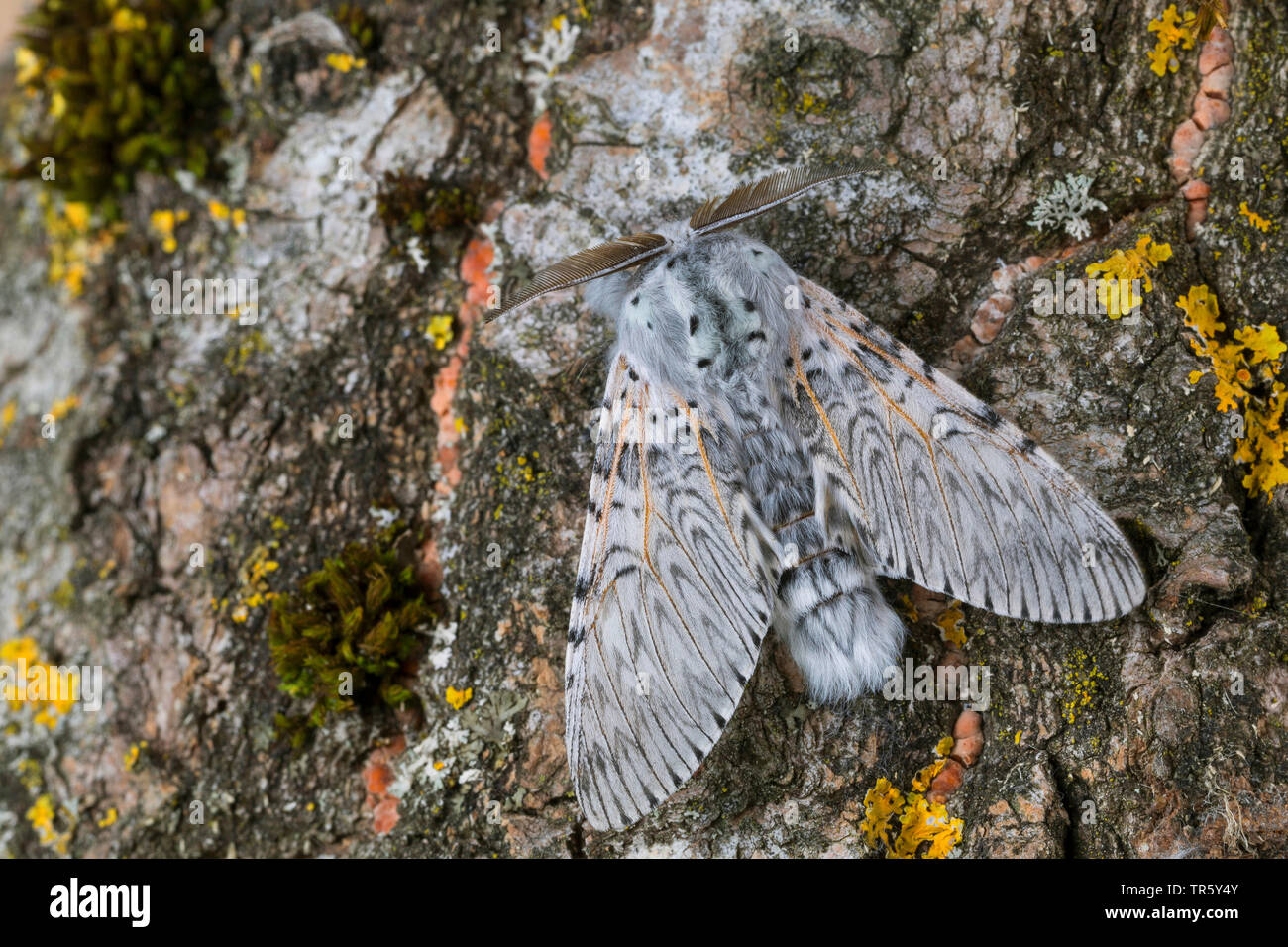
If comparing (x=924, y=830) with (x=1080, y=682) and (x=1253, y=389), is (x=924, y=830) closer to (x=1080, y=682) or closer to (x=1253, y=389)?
(x=1080, y=682)

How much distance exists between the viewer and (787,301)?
11.1 feet

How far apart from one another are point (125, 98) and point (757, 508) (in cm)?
370

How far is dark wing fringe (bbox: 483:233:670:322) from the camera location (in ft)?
10.1

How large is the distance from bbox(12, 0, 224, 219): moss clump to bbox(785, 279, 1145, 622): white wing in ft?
10.6

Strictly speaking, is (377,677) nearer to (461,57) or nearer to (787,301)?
(787,301)

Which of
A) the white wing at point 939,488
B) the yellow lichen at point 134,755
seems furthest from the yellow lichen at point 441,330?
the yellow lichen at point 134,755

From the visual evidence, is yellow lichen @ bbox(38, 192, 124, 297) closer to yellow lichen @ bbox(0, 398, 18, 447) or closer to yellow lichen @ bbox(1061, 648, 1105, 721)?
yellow lichen @ bbox(0, 398, 18, 447)

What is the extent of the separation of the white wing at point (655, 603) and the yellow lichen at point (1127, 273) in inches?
59.0

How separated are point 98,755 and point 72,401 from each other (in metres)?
1.77

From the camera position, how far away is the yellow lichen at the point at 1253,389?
3.18m

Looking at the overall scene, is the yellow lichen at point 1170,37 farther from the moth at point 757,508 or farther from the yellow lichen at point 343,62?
the yellow lichen at point 343,62

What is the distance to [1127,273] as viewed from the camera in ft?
10.9

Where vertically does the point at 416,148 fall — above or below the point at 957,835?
above

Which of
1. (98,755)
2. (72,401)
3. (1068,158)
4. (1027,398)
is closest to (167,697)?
(98,755)
